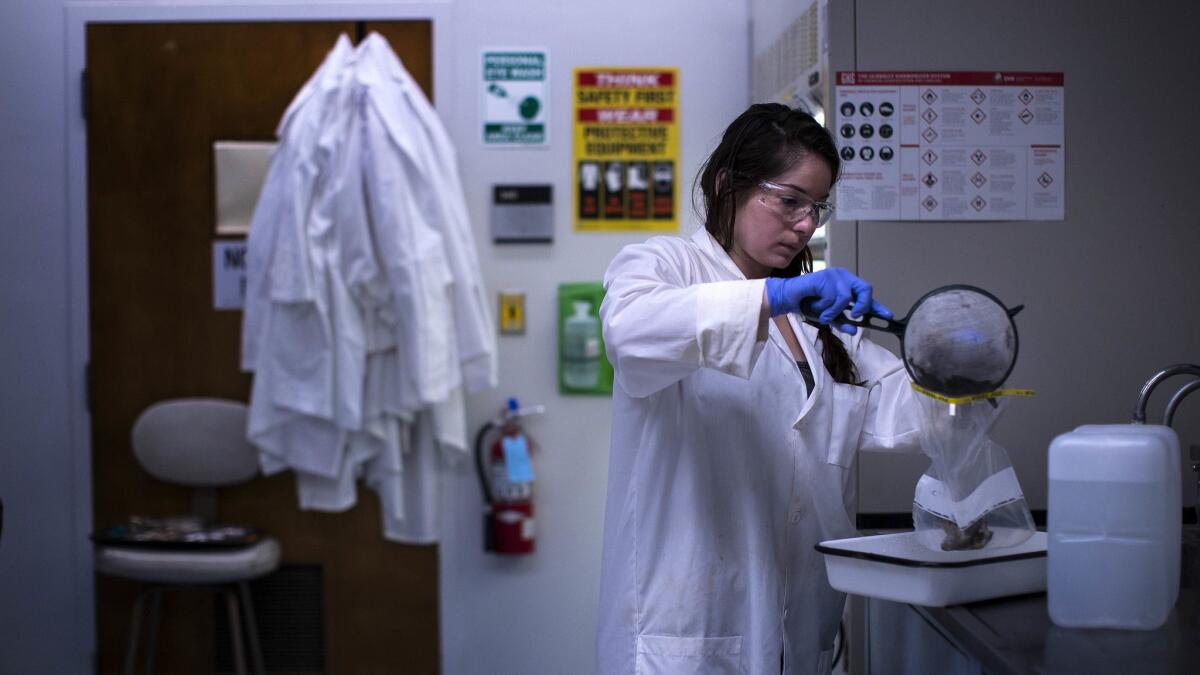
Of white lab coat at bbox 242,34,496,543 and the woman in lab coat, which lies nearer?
the woman in lab coat

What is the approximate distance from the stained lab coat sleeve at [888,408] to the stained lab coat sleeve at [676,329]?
1.27ft

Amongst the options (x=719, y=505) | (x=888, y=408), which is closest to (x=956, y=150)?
(x=888, y=408)

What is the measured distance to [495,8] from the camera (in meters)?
3.16

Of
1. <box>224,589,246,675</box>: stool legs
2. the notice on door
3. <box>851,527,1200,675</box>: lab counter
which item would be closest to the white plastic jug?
<box>851,527,1200,675</box>: lab counter

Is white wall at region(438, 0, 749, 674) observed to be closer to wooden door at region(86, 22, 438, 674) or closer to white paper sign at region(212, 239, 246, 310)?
wooden door at region(86, 22, 438, 674)

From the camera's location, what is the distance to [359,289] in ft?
9.71

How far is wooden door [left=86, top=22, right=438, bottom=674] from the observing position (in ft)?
10.4

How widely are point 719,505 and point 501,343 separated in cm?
172

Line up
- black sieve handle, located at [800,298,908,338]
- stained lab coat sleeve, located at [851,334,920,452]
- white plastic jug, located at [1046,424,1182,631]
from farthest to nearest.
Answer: stained lab coat sleeve, located at [851,334,920,452]
black sieve handle, located at [800,298,908,338]
white plastic jug, located at [1046,424,1182,631]

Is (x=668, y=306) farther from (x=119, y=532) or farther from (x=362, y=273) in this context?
(x=119, y=532)

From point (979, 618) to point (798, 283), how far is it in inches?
19.2

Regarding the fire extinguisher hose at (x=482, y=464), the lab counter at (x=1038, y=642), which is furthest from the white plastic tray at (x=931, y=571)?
the fire extinguisher hose at (x=482, y=464)

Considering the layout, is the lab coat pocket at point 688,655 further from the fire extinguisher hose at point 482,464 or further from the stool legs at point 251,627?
the stool legs at point 251,627

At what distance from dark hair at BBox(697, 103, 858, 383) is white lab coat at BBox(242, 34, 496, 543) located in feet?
4.66
